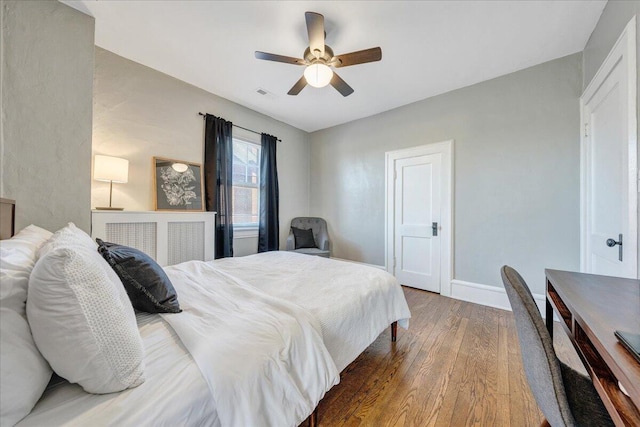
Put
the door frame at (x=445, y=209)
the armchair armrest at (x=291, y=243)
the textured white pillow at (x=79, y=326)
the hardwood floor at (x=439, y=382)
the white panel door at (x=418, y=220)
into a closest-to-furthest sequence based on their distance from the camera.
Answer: the textured white pillow at (x=79, y=326) < the hardwood floor at (x=439, y=382) < the door frame at (x=445, y=209) < the white panel door at (x=418, y=220) < the armchair armrest at (x=291, y=243)

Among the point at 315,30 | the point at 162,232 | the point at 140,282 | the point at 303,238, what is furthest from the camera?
the point at 303,238

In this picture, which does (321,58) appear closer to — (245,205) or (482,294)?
(245,205)

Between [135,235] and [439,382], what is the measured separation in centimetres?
292

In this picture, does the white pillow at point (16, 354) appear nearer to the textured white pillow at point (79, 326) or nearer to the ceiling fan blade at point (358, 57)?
the textured white pillow at point (79, 326)

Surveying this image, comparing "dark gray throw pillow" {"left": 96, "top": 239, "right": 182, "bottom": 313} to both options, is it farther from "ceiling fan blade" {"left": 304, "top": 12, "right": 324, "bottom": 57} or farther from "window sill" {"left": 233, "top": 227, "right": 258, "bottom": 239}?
"window sill" {"left": 233, "top": 227, "right": 258, "bottom": 239}

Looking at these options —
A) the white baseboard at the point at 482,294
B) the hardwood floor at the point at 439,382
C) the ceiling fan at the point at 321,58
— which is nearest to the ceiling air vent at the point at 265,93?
the ceiling fan at the point at 321,58

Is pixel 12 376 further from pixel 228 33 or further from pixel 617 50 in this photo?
pixel 617 50

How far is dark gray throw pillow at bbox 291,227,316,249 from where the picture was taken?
4059mm

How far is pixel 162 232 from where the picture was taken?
8.27ft

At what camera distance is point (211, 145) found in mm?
3133

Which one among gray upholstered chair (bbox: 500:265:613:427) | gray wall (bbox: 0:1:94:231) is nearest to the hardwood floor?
gray upholstered chair (bbox: 500:265:613:427)

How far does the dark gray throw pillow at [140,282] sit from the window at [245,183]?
7.89 feet

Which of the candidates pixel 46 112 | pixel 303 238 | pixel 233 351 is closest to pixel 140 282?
pixel 233 351

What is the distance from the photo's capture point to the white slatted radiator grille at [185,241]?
2.62 metres
